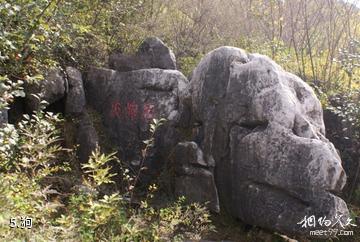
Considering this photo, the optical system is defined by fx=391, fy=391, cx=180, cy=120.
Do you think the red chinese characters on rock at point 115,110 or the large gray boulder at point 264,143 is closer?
the large gray boulder at point 264,143

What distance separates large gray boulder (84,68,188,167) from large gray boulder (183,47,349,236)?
1.99 feet

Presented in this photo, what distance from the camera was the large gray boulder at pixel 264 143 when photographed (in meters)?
6.15

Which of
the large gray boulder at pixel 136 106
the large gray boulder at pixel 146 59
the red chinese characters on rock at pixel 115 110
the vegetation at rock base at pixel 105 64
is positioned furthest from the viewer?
the large gray boulder at pixel 146 59

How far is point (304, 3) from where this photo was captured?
33.6 ft

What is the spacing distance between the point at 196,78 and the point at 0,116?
12.3ft

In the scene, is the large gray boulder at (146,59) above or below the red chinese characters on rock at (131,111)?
above

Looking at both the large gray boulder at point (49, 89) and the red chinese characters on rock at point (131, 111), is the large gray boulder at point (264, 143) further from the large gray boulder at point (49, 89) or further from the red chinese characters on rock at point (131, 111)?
the large gray boulder at point (49, 89)

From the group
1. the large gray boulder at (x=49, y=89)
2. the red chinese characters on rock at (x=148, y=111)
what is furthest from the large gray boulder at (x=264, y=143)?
the large gray boulder at (x=49, y=89)

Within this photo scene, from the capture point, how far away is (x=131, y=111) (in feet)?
27.4

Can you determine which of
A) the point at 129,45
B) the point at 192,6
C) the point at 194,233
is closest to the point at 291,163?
the point at 194,233

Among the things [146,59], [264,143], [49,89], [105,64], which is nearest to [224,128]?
[264,143]

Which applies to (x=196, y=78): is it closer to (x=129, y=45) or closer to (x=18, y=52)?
(x=129, y=45)

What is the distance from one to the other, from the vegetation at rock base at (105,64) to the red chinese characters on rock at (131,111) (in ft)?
3.33

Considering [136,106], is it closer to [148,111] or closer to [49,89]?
[148,111]
